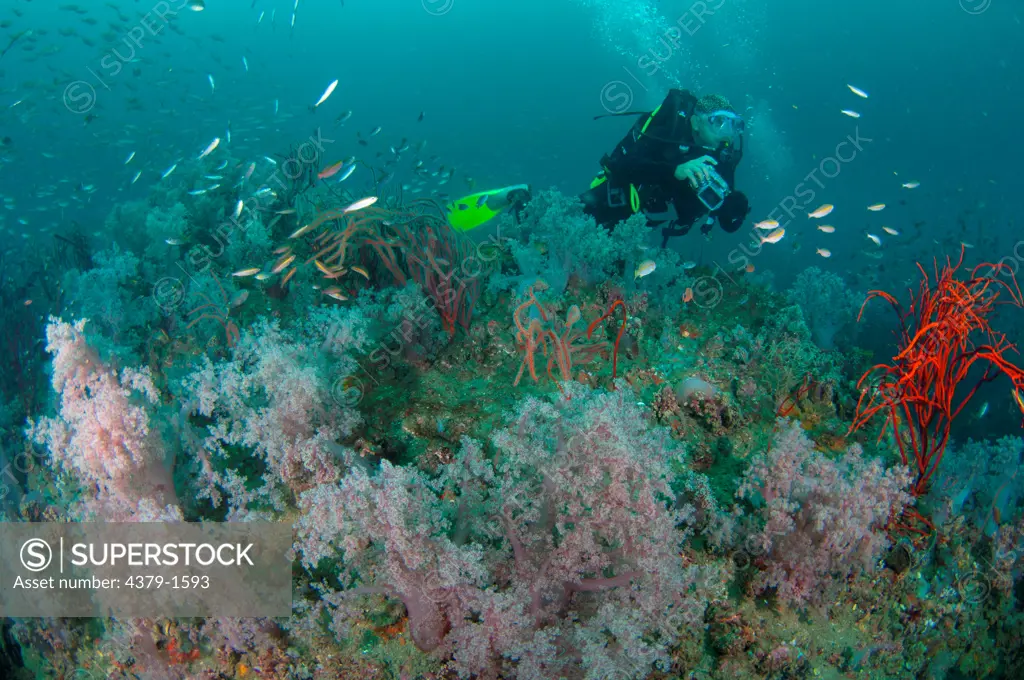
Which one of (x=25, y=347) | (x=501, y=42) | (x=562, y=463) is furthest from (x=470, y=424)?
(x=501, y=42)

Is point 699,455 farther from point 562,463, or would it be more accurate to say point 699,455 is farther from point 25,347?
point 25,347

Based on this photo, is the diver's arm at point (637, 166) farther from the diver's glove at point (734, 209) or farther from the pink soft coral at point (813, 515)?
the pink soft coral at point (813, 515)

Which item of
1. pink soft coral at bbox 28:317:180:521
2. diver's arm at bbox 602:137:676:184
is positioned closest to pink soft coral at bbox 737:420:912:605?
pink soft coral at bbox 28:317:180:521

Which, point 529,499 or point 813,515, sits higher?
point 529,499

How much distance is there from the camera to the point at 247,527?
252cm

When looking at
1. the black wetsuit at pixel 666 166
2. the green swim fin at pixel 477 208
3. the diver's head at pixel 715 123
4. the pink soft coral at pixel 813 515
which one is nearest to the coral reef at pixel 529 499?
the pink soft coral at pixel 813 515

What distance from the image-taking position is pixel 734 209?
21.4 ft

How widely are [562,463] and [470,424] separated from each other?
138cm

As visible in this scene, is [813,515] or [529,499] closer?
[529,499]

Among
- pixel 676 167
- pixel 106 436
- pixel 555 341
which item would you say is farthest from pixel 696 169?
pixel 106 436

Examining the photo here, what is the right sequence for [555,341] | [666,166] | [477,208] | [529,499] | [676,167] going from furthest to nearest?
[477,208] < [666,166] < [676,167] < [555,341] < [529,499]

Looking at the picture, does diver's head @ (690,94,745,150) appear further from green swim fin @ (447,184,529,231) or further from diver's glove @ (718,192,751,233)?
green swim fin @ (447,184,529,231)

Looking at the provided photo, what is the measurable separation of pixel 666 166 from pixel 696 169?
2.07 feet

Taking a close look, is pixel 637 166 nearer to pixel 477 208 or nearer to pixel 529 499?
pixel 477 208
